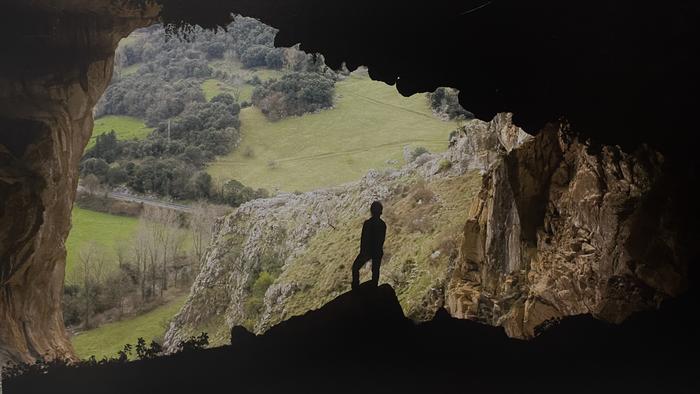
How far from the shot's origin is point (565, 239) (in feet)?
15.7

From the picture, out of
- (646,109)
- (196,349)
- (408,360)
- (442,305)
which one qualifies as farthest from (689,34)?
(196,349)

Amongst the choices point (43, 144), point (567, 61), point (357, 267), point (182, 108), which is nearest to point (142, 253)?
point (43, 144)

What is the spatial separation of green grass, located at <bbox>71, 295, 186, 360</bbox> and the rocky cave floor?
0.24 meters

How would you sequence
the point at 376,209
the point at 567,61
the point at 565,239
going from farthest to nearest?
the point at 565,239 < the point at 376,209 < the point at 567,61

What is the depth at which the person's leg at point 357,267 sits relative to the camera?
4746 millimetres

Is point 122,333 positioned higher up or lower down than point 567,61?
lower down

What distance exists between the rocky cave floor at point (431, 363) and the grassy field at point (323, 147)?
153 centimetres

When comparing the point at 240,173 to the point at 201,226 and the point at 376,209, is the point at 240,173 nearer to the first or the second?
the point at 201,226

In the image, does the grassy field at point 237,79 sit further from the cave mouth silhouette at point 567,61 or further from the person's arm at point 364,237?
the person's arm at point 364,237

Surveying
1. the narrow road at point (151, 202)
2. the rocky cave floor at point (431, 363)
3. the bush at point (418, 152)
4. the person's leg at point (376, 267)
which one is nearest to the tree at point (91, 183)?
the narrow road at point (151, 202)

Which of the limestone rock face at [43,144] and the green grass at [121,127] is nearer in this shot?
the limestone rock face at [43,144]

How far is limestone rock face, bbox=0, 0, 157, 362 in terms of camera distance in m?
4.70

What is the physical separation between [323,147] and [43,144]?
2.49 m

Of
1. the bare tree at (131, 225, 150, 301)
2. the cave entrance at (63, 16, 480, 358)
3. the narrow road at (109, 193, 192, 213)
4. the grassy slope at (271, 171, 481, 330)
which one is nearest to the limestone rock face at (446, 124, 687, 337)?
the grassy slope at (271, 171, 481, 330)
